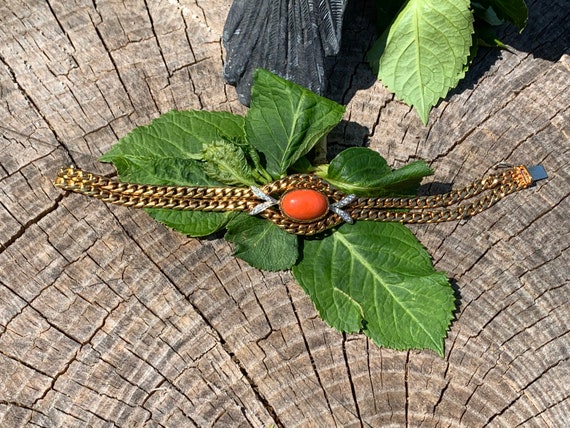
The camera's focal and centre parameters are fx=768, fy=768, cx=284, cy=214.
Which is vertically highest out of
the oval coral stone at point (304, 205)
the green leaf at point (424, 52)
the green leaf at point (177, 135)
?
the green leaf at point (424, 52)

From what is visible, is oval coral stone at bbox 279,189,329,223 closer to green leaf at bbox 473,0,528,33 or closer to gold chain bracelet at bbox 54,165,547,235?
gold chain bracelet at bbox 54,165,547,235

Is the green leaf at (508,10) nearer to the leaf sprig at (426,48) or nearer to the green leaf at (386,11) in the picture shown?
the leaf sprig at (426,48)

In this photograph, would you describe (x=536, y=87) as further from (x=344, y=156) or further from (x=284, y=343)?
(x=284, y=343)

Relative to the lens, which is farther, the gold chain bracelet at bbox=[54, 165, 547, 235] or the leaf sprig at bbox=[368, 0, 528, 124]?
the leaf sprig at bbox=[368, 0, 528, 124]

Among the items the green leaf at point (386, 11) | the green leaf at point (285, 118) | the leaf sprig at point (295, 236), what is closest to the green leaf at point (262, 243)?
the leaf sprig at point (295, 236)

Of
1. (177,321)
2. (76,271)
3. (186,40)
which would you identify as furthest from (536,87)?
(76,271)

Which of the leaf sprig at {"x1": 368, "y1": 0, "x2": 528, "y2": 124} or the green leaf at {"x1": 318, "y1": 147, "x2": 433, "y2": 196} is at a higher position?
the leaf sprig at {"x1": 368, "y1": 0, "x2": 528, "y2": 124}

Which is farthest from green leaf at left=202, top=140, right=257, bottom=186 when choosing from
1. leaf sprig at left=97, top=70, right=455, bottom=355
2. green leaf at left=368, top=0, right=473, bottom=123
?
green leaf at left=368, top=0, right=473, bottom=123

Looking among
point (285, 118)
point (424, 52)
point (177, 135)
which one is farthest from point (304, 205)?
point (424, 52)

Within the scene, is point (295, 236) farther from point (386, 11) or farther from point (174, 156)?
point (386, 11)
